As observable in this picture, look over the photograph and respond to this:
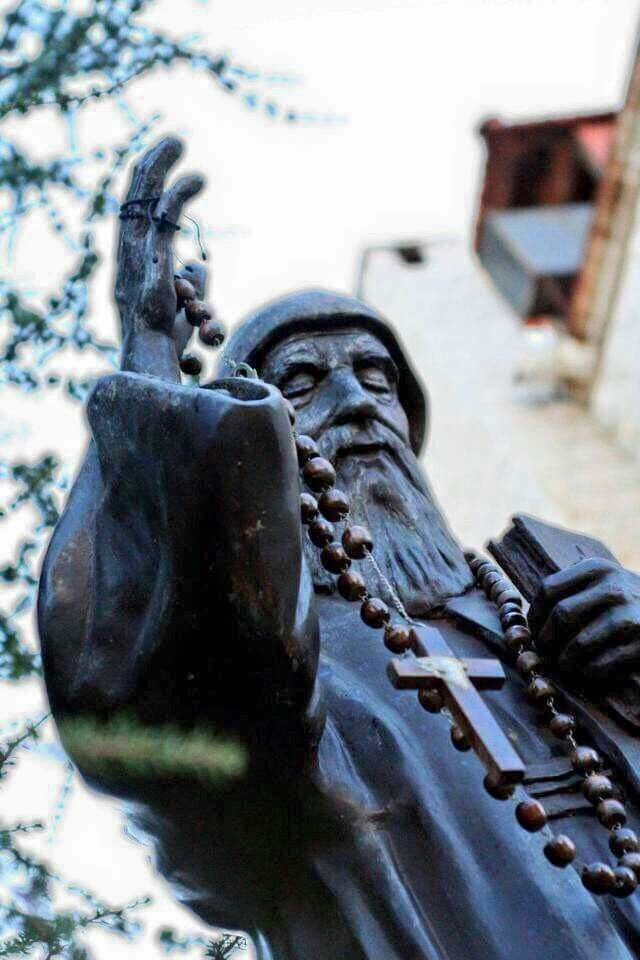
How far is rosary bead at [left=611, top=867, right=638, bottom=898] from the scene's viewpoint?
10.9 feet

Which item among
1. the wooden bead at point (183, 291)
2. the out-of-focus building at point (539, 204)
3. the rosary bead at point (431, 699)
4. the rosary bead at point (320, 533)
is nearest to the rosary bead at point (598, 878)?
the rosary bead at point (431, 699)

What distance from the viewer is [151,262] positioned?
3.66 meters

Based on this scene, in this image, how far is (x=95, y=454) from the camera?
360 cm

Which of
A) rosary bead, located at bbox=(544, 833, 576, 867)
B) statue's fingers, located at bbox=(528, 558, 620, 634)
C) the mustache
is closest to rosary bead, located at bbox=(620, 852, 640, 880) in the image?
rosary bead, located at bbox=(544, 833, 576, 867)

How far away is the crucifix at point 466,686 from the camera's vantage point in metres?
3.13

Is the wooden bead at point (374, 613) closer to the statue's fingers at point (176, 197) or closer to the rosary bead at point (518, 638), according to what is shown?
the rosary bead at point (518, 638)

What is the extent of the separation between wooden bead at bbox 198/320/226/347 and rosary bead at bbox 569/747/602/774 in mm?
883

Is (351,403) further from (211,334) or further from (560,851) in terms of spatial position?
(560,851)

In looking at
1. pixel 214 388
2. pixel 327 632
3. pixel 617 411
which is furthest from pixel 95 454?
pixel 617 411

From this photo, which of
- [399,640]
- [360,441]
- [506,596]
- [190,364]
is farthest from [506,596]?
[190,364]

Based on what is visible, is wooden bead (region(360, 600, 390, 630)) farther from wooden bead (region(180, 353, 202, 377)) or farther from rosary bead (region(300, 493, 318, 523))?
wooden bead (region(180, 353, 202, 377))

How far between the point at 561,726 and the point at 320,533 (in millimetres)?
510

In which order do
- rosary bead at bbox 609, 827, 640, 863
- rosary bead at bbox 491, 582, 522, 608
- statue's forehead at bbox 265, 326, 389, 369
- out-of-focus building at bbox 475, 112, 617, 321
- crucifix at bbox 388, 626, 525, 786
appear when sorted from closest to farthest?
crucifix at bbox 388, 626, 525, 786
rosary bead at bbox 609, 827, 640, 863
rosary bead at bbox 491, 582, 522, 608
statue's forehead at bbox 265, 326, 389, 369
out-of-focus building at bbox 475, 112, 617, 321

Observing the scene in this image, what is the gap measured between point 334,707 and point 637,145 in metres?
12.9
